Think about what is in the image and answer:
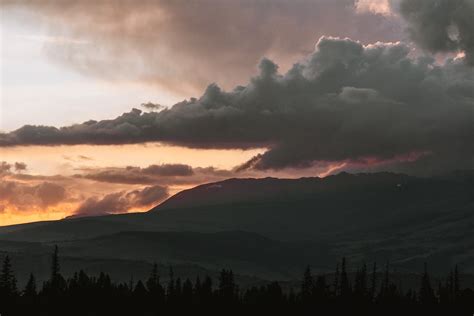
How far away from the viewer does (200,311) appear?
19750 cm

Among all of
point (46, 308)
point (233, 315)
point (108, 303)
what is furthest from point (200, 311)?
point (46, 308)

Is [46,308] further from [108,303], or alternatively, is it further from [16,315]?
[108,303]

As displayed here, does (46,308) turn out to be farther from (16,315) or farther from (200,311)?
(200,311)

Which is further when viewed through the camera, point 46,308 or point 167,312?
point 167,312

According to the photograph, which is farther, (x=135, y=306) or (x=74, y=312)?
(x=135, y=306)

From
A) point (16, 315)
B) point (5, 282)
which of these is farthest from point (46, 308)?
point (5, 282)

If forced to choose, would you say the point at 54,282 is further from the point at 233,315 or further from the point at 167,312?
the point at 233,315

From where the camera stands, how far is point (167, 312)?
631 feet

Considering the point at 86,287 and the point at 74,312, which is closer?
the point at 74,312

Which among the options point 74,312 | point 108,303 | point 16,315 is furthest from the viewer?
point 108,303

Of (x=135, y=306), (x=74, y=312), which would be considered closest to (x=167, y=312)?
(x=135, y=306)

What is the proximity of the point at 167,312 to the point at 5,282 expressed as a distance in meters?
33.0

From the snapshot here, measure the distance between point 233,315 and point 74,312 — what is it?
3613 cm

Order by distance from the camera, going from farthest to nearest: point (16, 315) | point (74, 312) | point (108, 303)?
point (108, 303), point (74, 312), point (16, 315)
